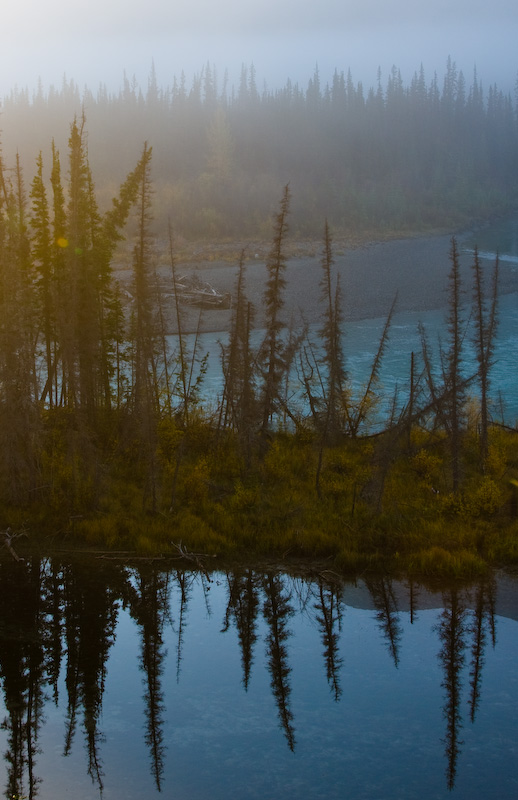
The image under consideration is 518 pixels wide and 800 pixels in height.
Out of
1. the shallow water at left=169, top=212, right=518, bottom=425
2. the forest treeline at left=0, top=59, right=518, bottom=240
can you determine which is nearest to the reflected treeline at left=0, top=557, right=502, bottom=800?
the shallow water at left=169, top=212, right=518, bottom=425

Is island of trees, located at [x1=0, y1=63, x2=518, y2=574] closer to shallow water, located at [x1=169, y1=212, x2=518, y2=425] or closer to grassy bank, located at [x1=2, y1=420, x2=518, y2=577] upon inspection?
grassy bank, located at [x1=2, y1=420, x2=518, y2=577]

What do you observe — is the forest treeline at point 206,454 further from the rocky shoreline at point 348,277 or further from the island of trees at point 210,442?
the rocky shoreline at point 348,277

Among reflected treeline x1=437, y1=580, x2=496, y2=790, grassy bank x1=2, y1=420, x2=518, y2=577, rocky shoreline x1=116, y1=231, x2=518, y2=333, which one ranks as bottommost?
reflected treeline x1=437, y1=580, x2=496, y2=790

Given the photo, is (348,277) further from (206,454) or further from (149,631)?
(149,631)

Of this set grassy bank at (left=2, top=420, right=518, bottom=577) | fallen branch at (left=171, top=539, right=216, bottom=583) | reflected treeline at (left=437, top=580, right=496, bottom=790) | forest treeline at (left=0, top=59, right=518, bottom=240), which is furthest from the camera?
forest treeline at (left=0, top=59, right=518, bottom=240)

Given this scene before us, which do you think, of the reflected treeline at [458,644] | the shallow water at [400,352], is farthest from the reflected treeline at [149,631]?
the shallow water at [400,352]

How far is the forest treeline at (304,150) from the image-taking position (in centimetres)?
7881

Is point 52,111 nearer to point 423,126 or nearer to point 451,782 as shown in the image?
point 423,126

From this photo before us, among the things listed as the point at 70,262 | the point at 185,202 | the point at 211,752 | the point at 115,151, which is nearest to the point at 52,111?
the point at 115,151

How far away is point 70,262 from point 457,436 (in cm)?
699

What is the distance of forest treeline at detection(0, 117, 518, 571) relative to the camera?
A: 1152cm

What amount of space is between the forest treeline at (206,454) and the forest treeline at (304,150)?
50371mm

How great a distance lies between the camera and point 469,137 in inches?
4825

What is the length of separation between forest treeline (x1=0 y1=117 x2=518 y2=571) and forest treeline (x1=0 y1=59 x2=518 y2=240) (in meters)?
50.4
